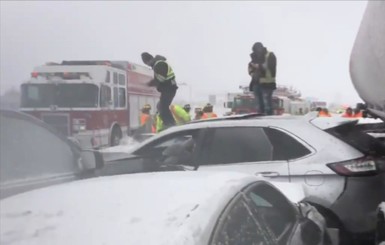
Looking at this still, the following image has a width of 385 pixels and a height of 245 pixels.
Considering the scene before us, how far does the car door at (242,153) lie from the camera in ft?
15.3

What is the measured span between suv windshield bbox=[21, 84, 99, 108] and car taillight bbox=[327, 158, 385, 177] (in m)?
2.60

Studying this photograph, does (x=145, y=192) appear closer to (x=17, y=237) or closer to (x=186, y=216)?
(x=186, y=216)

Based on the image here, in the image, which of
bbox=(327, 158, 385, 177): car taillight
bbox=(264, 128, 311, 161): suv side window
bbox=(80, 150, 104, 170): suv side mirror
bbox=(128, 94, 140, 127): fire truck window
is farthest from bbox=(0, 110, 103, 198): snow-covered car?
bbox=(128, 94, 140, 127): fire truck window

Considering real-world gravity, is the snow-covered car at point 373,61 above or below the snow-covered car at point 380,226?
above

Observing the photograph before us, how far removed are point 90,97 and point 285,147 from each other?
6738 millimetres

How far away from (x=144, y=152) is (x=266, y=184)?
8.57 ft

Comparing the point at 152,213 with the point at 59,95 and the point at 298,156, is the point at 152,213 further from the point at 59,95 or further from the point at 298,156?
the point at 59,95

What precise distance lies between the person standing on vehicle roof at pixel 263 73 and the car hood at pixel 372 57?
3645 millimetres

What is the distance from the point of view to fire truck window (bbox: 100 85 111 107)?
1226cm

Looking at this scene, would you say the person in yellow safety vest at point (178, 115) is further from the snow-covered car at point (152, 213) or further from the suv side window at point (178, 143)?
the snow-covered car at point (152, 213)

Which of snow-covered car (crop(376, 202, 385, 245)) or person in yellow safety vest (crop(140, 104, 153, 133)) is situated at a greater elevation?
person in yellow safety vest (crop(140, 104, 153, 133))

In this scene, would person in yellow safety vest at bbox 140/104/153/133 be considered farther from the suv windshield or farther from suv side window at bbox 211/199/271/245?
suv side window at bbox 211/199/271/245

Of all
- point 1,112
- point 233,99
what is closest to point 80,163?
point 1,112

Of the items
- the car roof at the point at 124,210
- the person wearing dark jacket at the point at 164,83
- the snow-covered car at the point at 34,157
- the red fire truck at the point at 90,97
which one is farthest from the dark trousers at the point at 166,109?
the car roof at the point at 124,210
